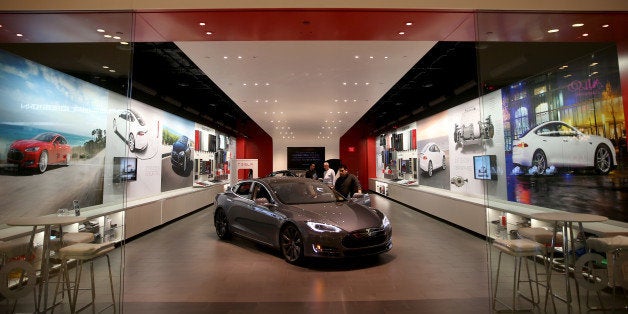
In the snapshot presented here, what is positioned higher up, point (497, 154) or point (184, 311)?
point (497, 154)

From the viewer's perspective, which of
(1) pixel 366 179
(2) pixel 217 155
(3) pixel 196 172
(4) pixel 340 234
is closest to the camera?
(4) pixel 340 234

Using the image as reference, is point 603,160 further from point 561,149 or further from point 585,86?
point 585,86

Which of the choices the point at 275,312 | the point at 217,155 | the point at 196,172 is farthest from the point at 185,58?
the point at 217,155

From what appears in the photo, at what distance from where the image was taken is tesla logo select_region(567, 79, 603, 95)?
14.0ft

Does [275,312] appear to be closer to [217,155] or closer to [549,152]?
[549,152]

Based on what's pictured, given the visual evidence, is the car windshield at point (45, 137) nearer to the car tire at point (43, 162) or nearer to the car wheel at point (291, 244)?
the car tire at point (43, 162)

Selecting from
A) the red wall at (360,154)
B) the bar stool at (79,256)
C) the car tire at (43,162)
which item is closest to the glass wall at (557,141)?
the bar stool at (79,256)

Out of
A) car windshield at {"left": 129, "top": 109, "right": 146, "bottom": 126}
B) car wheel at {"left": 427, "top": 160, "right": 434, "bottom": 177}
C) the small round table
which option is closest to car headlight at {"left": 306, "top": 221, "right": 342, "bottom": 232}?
the small round table

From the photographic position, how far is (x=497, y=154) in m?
5.75

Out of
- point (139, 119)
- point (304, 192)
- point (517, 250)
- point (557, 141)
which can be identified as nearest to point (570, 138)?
point (557, 141)

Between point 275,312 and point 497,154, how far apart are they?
4922 millimetres

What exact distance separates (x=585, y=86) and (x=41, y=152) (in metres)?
7.88

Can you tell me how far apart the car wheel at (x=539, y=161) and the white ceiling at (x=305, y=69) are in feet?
8.50

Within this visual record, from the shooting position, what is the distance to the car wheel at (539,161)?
5.20m
